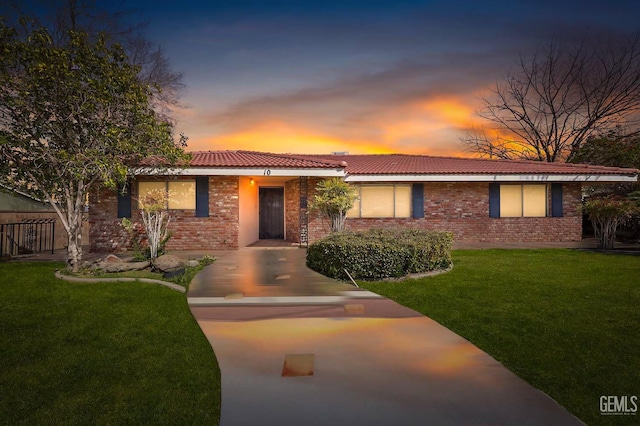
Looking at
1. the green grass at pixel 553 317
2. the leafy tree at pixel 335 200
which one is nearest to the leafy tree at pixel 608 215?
the green grass at pixel 553 317

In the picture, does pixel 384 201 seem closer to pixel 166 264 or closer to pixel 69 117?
pixel 166 264

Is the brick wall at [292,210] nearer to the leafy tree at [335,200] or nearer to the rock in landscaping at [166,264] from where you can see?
the leafy tree at [335,200]

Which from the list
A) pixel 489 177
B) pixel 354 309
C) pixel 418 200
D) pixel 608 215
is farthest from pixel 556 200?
pixel 354 309

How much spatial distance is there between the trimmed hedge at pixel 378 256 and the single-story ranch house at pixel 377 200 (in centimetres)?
542

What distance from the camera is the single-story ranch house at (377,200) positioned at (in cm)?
1323

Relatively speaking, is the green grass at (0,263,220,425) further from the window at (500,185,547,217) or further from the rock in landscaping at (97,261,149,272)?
the window at (500,185,547,217)

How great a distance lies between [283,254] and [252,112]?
8.30m

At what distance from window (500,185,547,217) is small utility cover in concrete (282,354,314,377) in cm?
1395

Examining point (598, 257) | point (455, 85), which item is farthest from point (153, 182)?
point (598, 257)

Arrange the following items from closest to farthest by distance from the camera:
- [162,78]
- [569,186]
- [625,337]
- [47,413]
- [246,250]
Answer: [47,413] < [625,337] < [246,250] < [569,186] < [162,78]

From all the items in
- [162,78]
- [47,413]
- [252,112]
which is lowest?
[47,413]

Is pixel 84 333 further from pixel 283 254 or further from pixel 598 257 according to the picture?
pixel 598 257

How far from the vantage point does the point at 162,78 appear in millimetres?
16922

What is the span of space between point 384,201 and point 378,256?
8.14 m
